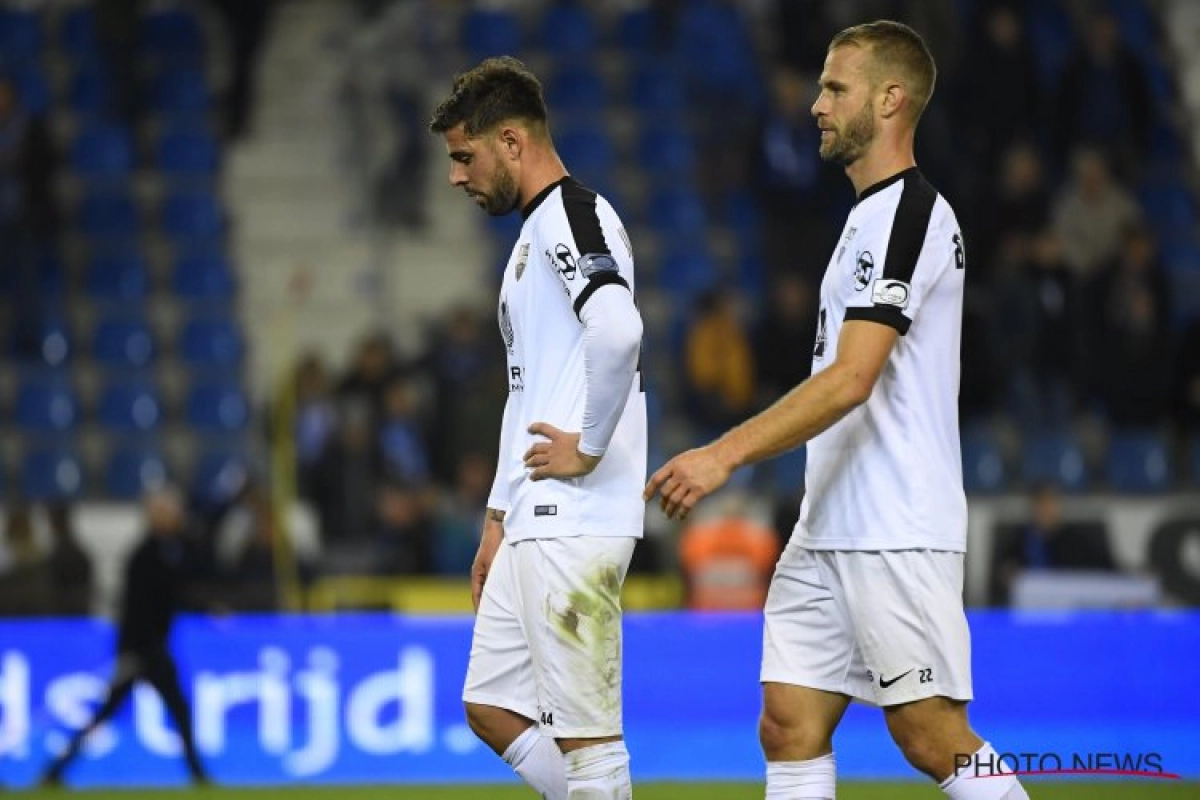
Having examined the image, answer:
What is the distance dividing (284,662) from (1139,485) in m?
A: 6.41

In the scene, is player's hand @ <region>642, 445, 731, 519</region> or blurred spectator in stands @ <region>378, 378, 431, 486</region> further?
blurred spectator in stands @ <region>378, 378, 431, 486</region>

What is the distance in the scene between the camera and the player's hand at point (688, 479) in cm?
467

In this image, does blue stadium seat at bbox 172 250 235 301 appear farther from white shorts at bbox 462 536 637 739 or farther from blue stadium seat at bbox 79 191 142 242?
white shorts at bbox 462 536 637 739

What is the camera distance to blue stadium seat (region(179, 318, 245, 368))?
51.6ft

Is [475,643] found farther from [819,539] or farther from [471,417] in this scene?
[471,417]

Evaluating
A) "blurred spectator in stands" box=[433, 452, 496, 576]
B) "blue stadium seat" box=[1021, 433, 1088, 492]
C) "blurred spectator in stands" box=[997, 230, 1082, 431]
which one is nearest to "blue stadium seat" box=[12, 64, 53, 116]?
"blurred spectator in stands" box=[433, 452, 496, 576]

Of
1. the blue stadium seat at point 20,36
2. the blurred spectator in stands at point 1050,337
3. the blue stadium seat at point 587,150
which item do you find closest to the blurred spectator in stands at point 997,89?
the blurred spectator in stands at point 1050,337

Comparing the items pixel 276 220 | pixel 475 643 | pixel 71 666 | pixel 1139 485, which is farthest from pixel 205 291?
pixel 475 643

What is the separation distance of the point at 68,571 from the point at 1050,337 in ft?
22.0

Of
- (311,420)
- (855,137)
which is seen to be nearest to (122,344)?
(311,420)

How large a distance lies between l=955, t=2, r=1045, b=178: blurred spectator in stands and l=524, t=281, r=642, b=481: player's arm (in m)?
10.3

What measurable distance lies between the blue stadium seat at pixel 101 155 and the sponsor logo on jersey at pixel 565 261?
12217mm

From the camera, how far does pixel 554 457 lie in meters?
5.11

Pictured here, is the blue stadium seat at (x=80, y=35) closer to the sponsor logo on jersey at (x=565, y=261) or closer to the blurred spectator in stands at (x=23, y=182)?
the blurred spectator in stands at (x=23, y=182)
